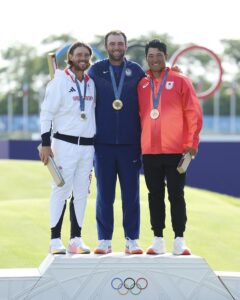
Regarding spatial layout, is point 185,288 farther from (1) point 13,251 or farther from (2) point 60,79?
(1) point 13,251

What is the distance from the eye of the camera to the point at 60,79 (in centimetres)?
743

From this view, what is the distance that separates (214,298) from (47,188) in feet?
28.8

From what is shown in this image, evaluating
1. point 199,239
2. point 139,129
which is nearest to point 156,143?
point 139,129

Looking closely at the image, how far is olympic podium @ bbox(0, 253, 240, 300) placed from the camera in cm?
741

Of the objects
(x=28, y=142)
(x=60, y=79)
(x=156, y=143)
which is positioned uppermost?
(x=60, y=79)

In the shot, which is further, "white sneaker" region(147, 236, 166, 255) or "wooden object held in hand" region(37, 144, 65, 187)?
"white sneaker" region(147, 236, 166, 255)

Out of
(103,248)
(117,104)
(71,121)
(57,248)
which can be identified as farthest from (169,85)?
(57,248)

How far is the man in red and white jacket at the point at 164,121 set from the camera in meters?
7.45

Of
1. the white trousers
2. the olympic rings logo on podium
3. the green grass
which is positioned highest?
the white trousers

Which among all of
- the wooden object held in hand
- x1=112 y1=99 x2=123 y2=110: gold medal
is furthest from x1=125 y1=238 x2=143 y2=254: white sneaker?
x1=112 y1=99 x2=123 y2=110: gold medal

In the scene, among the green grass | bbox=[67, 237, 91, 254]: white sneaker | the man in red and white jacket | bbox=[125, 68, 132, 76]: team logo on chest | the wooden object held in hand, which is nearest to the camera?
the wooden object held in hand

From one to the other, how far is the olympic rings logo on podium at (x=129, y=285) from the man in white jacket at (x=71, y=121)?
0.89 m

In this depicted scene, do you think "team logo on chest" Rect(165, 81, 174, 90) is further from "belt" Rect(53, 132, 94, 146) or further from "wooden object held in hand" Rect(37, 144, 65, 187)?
"wooden object held in hand" Rect(37, 144, 65, 187)

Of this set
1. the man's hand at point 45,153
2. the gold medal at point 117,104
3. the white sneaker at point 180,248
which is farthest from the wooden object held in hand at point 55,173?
the white sneaker at point 180,248
